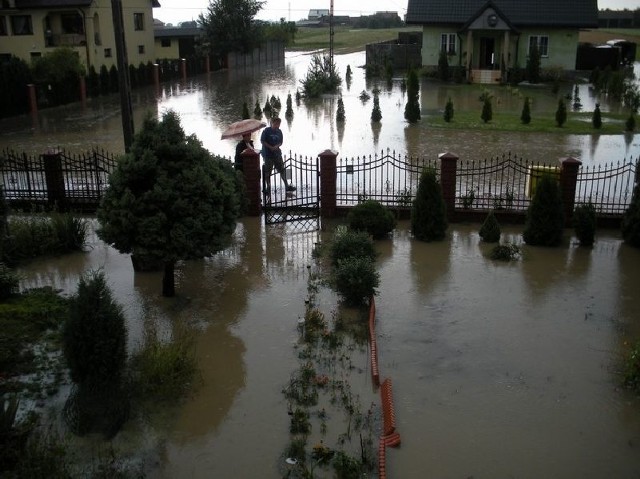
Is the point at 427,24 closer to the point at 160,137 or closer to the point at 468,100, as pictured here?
the point at 468,100

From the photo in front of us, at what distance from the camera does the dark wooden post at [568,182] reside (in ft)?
43.4

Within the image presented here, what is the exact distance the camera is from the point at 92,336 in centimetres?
719

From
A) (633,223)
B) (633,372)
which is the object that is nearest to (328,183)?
(633,223)

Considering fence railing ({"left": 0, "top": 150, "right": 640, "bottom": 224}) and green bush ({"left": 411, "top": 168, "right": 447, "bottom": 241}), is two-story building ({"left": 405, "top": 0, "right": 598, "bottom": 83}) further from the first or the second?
green bush ({"left": 411, "top": 168, "right": 447, "bottom": 241})

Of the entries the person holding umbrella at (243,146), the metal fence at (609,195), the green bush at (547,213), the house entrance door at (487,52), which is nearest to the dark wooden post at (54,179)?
the person holding umbrella at (243,146)

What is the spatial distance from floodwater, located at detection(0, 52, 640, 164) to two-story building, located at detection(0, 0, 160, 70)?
12.3 feet

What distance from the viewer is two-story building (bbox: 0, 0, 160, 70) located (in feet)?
122

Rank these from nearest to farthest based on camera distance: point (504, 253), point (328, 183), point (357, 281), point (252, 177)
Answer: point (357, 281) < point (504, 253) < point (328, 183) < point (252, 177)

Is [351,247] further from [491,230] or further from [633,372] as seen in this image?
[633,372]

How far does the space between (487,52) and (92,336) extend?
122 ft

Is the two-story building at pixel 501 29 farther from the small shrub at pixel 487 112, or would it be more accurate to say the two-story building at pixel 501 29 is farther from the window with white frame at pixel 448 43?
the small shrub at pixel 487 112

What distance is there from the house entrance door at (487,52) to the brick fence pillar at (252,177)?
93.8 ft

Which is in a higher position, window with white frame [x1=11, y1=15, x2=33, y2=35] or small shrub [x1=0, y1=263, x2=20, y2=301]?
window with white frame [x1=11, y1=15, x2=33, y2=35]

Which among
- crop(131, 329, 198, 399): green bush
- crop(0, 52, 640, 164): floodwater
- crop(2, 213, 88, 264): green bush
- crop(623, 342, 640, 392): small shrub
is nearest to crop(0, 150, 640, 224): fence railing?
crop(2, 213, 88, 264): green bush
